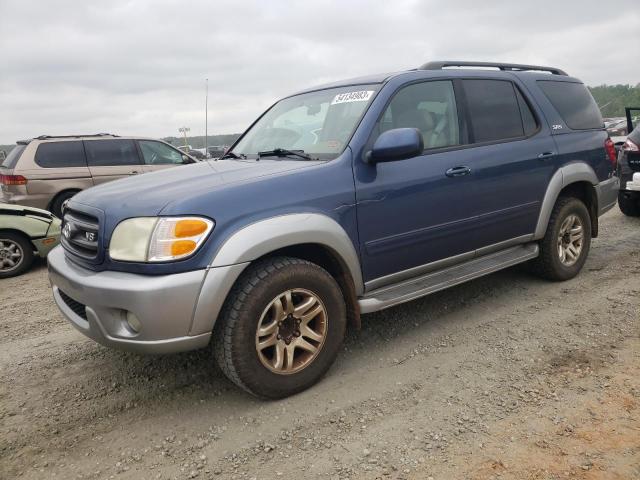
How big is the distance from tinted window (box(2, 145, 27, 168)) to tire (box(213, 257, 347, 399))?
24.4 ft

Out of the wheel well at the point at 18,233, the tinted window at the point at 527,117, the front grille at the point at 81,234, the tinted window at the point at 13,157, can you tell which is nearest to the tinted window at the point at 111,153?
the tinted window at the point at 13,157

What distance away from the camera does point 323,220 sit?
281cm

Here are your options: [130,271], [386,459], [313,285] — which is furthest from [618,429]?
[130,271]

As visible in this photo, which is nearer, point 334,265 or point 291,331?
point 291,331

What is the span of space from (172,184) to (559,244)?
3385mm

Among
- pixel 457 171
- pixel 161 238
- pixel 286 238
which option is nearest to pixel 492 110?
pixel 457 171

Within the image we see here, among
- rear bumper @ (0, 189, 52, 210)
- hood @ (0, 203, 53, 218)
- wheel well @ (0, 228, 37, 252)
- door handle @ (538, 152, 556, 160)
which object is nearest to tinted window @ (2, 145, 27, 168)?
rear bumper @ (0, 189, 52, 210)

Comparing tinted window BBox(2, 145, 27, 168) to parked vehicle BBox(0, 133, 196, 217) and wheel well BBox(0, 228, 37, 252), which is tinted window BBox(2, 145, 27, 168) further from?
wheel well BBox(0, 228, 37, 252)

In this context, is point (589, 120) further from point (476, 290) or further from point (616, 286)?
point (476, 290)

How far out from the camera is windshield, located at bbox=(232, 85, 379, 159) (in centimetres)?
321

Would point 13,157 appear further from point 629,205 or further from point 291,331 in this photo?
point 629,205

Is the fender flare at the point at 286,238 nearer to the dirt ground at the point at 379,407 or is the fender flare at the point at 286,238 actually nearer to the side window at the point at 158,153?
the dirt ground at the point at 379,407

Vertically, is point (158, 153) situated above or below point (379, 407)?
above

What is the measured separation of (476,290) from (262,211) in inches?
101
